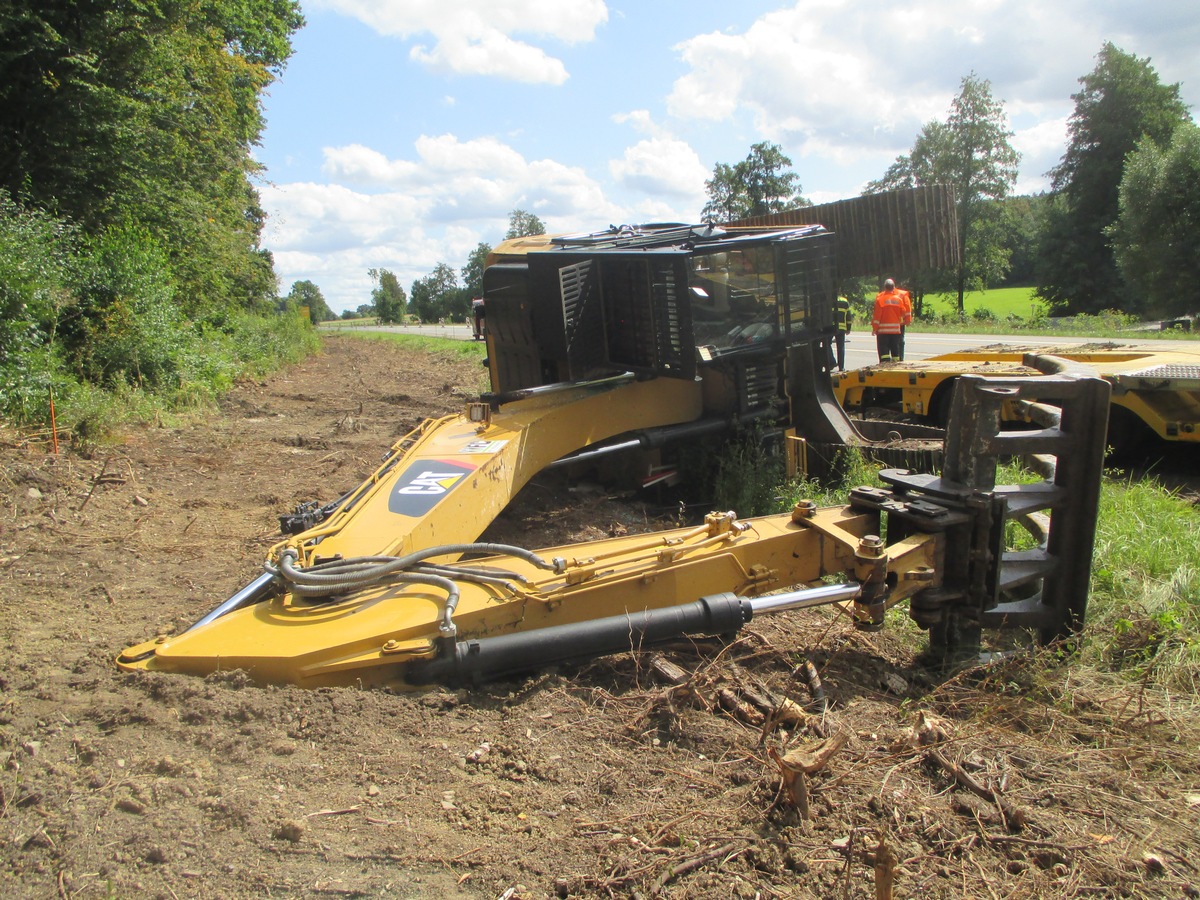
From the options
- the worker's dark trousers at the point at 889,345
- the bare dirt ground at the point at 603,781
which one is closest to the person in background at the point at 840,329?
the bare dirt ground at the point at 603,781

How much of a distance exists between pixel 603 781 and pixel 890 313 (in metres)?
11.7

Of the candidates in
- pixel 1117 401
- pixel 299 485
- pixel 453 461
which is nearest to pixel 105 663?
pixel 453 461

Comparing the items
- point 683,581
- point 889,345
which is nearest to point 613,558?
point 683,581

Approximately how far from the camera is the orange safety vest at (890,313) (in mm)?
13143

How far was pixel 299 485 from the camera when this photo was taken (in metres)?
8.20

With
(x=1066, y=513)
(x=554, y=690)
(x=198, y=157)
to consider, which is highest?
(x=198, y=157)

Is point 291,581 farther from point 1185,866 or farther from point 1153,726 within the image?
point 1153,726

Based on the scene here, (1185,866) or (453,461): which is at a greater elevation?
(453,461)

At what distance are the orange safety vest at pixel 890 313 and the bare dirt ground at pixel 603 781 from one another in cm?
976

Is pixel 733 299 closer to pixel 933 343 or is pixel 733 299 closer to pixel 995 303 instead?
pixel 933 343

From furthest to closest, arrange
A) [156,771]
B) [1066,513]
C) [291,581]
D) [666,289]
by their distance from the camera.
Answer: [666,289] < [1066,513] < [291,581] < [156,771]

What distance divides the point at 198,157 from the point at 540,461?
1585 centimetres

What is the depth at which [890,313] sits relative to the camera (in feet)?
43.4

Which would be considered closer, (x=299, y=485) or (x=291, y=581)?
(x=291, y=581)
